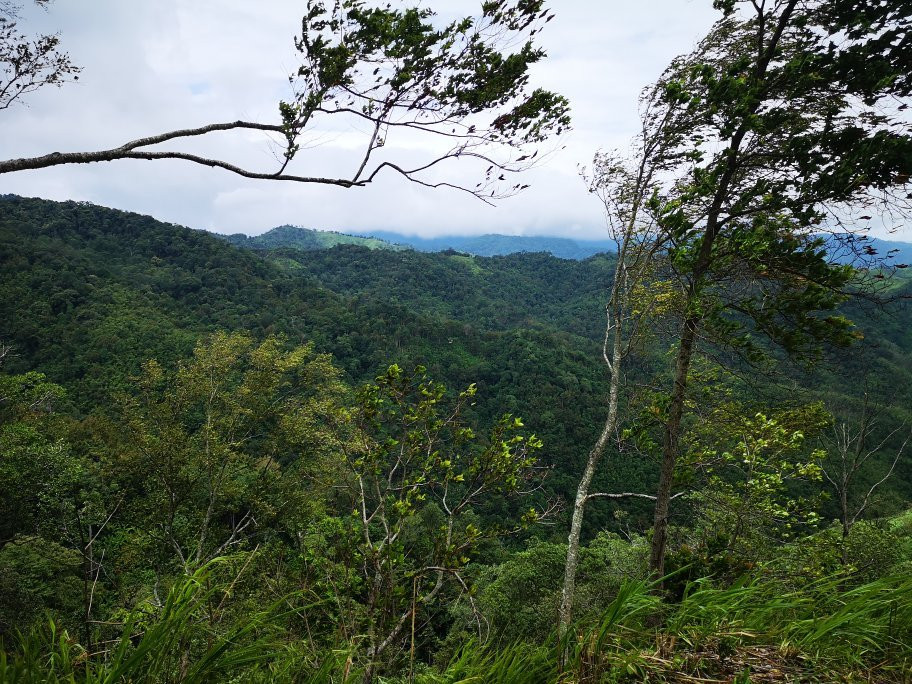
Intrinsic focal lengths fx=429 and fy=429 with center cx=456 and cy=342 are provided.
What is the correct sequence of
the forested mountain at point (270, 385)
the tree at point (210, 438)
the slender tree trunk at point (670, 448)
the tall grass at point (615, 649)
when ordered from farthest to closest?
the tree at point (210, 438) → the forested mountain at point (270, 385) → the slender tree trunk at point (670, 448) → the tall grass at point (615, 649)

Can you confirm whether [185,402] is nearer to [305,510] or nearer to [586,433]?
[305,510]

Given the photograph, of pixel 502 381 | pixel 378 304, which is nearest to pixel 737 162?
pixel 502 381

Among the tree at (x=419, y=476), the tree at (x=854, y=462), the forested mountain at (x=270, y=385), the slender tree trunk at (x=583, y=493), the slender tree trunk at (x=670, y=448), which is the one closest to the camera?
the tree at (x=419, y=476)

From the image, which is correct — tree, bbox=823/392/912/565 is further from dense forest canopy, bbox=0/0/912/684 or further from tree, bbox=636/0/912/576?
tree, bbox=636/0/912/576

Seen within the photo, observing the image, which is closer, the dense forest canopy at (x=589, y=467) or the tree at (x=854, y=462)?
the dense forest canopy at (x=589, y=467)

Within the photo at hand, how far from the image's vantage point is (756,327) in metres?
4.20

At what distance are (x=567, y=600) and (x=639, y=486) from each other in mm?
44775

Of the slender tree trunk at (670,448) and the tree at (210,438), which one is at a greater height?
the slender tree trunk at (670,448)

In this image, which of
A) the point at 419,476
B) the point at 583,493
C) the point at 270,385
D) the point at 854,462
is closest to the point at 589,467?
the point at 583,493

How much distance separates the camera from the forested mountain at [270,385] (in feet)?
25.4

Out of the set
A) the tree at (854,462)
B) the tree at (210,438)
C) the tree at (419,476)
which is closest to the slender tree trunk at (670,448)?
the tree at (419,476)

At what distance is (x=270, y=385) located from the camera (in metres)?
13.6

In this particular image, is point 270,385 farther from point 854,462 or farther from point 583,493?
point 854,462

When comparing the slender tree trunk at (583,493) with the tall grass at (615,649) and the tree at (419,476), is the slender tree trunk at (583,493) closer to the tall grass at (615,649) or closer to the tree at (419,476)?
the tree at (419,476)
